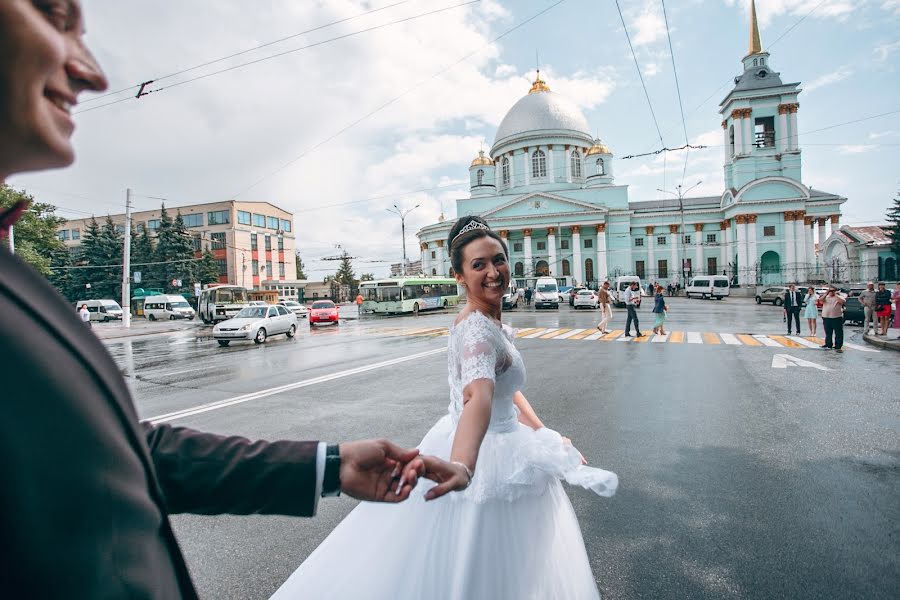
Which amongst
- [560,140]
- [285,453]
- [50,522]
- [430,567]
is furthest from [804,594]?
[560,140]

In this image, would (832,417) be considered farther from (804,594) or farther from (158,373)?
(158,373)

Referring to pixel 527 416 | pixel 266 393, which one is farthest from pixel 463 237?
pixel 266 393

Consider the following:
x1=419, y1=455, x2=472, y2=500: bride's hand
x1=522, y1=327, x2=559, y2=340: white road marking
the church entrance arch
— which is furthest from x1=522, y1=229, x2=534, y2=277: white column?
x1=419, y1=455, x2=472, y2=500: bride's hand

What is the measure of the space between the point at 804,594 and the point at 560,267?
56458 millimetres

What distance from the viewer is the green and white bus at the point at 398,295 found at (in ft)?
113

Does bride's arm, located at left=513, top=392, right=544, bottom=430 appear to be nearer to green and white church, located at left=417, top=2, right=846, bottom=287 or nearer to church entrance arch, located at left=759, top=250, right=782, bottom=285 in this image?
green and white church, located at left=417, top=2, right=846, bottom=287

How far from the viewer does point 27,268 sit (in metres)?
0.75

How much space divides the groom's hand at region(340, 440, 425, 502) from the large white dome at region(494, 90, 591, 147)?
61336mm

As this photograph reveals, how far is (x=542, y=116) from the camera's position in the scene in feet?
193

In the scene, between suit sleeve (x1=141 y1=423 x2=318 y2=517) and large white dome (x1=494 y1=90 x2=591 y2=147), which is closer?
suit sleeve (x1=141 y1=423 x2=318 y2=517)

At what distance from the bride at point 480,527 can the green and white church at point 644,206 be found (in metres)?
49.2

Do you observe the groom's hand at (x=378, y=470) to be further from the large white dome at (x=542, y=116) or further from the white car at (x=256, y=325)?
the large white dome at (x=542, y=116)

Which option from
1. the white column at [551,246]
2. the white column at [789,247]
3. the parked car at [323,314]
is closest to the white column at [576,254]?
the white column at [551,246]

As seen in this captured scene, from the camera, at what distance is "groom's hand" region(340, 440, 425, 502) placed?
1270 millimetres
